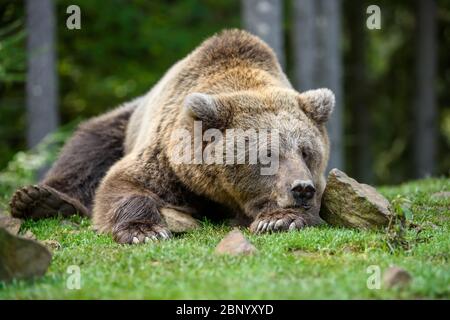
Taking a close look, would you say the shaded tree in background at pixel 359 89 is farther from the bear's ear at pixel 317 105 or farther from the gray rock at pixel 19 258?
the gray rock at pixel 19 258

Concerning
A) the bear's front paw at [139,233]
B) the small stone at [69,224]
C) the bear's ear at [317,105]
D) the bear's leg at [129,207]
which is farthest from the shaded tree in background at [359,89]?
the bear's front paw at [139,233]

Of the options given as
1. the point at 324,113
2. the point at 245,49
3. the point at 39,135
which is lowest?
the point at 39,135

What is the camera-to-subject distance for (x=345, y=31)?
1021 inches

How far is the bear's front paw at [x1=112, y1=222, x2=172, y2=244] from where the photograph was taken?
6895mm

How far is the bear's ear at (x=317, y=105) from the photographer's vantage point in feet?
26.4

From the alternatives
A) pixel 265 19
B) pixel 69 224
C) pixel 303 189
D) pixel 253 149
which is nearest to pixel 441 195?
pixel 303 189

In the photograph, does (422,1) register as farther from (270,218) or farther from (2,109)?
(270,218)

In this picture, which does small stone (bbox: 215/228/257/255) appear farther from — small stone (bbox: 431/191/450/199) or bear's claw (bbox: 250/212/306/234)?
small stone (bbox: 431/191/450/199)

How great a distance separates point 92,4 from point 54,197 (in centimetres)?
1033

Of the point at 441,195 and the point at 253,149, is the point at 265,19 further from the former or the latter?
the point at 253,149

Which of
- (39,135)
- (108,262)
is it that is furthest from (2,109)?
(108,262)

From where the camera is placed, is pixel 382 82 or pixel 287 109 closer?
pixel 287 109

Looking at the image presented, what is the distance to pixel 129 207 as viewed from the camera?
24.1 feet

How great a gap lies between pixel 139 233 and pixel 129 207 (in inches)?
17.4
